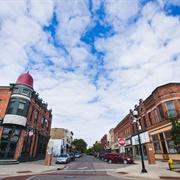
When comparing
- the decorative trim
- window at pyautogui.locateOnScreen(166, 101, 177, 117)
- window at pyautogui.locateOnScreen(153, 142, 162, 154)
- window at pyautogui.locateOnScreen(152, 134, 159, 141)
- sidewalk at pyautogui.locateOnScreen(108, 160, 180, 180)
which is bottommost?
sidewalk at pyautogui.locateOnScreen(108, 160, 180, 180)

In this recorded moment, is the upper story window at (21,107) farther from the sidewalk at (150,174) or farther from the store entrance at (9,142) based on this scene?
the sidewalk at (150,174)

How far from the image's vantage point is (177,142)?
12430 millimetres

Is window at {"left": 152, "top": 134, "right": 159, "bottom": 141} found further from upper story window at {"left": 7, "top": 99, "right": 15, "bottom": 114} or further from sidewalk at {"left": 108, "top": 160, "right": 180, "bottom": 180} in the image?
upper story window at {"left": 7, "top": 99, "right": 15, "bottom": 114}

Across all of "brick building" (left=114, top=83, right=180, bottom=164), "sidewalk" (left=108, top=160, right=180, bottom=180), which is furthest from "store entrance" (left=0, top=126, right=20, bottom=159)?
"brick building" (left=114, top=83, right=180, bottom=164)

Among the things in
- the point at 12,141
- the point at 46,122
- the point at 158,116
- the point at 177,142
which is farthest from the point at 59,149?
the point at 177,142

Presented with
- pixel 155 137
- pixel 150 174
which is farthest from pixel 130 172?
pixel 155 137

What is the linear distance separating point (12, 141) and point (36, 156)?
8.56m

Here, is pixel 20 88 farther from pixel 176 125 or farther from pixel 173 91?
pixel 173 91

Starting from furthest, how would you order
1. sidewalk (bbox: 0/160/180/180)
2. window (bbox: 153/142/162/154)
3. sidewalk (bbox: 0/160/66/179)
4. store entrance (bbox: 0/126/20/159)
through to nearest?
window (bbox: 153/142/162/154) < store entrance (bbox: 0/126/20/159) < sidewalk (bbox: 0/160/66/179) < sidewalk (bbox: 0/160/180/180)

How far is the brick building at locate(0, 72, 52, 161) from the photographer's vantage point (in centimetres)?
1981

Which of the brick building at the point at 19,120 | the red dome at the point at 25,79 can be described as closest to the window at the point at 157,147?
the brick building at the point at 19,120

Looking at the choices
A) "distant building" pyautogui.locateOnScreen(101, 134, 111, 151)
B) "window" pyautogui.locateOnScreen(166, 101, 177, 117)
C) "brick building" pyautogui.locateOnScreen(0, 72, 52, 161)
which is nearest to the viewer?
"brick building" pyautogui.locateOnScreen(0, 72, 52, 161)

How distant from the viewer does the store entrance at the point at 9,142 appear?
752 inches

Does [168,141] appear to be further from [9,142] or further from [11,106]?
[11,106]
